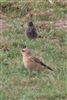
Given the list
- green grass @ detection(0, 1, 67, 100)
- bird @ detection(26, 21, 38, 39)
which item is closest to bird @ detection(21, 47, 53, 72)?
green grass @ detection(0, 1, 67, 100)

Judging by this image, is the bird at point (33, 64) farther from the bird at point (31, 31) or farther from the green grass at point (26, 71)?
the bird at point (31, 31)

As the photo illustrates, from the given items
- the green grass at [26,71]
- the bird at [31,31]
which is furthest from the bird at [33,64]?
the bird at [31,31]

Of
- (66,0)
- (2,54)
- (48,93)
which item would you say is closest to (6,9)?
(66,0)

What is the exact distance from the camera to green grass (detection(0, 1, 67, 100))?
28.5 ft

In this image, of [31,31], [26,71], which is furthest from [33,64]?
[31,31]

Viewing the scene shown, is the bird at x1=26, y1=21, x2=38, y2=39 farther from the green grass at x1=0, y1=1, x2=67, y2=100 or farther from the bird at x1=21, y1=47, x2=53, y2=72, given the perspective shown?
the bird at x1=21, y1=47, x2=53, y2=72

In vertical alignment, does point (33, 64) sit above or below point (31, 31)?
above

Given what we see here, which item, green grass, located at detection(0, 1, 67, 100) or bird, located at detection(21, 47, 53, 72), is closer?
green grass, located at detection(0, 1, 67, 100)

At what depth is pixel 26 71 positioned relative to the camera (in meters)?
10.0

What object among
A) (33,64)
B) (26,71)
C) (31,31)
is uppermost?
(33,64)

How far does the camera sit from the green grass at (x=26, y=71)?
870cm

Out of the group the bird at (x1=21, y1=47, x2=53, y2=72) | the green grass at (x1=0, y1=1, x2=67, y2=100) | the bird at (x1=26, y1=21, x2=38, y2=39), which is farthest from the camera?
the bird at (x1=26, y1=21, x2=38, y2=39)

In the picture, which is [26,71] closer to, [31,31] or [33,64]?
[33,64]

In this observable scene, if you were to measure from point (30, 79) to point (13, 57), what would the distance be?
A: 1665 mm
